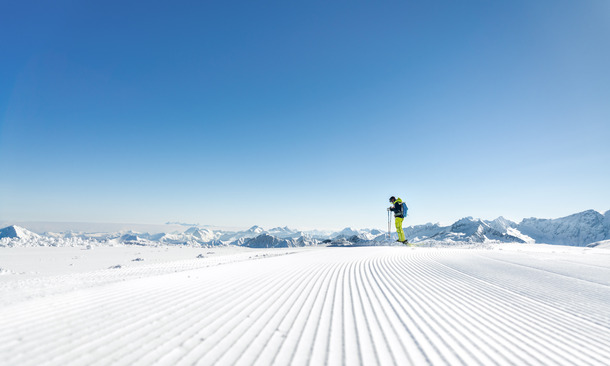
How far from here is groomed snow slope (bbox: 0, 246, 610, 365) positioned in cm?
267

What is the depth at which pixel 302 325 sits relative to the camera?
3.61m

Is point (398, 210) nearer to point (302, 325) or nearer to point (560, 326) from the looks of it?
point (560, 326)

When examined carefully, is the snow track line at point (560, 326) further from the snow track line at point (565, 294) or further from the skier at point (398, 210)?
the skier at point (398, 210)

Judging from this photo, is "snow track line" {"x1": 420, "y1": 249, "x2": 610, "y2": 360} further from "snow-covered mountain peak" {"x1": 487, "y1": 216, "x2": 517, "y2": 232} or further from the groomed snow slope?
"snow-covered mountain peak" {"x1": 487, "y1": 216, "x2": 517, "y2": 232}

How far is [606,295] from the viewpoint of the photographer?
6055 millimetres

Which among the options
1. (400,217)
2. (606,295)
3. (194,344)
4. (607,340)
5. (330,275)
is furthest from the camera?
(400,217)

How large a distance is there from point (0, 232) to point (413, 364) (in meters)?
44.2

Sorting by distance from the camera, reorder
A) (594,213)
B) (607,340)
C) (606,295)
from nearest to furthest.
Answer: (607,340), (606,295), (594,213)

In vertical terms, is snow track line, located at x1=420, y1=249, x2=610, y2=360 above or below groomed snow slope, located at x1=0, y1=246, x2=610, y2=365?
below

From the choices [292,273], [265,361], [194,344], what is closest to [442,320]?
[265,361]

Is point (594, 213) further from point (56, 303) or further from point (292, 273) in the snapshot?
point (56, 303)

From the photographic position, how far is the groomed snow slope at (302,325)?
105 inches

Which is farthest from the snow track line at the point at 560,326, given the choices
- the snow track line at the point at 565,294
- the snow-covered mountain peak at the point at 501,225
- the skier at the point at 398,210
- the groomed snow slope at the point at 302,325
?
the snow-covered mountain peak at the point at 501,225

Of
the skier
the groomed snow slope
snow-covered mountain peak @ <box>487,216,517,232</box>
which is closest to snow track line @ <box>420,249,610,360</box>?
the groomed snow slope
